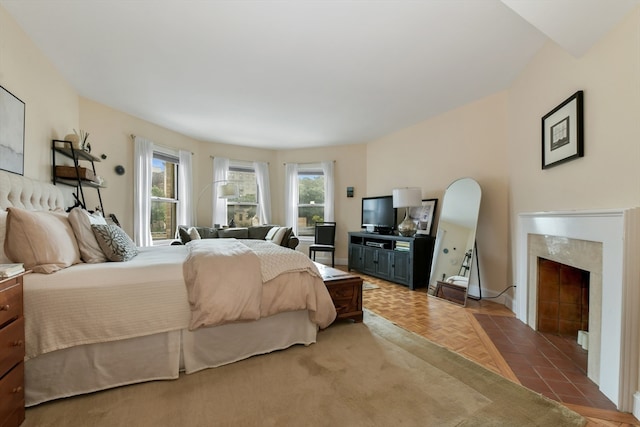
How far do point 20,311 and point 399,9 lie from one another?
285 centimetres

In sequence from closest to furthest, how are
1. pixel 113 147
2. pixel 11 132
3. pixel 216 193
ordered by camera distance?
pixel 11 132
pixel 113 147
pixel 216 193

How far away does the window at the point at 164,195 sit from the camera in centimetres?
464

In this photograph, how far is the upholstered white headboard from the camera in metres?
1.91

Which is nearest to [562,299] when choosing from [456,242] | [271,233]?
[456,242]

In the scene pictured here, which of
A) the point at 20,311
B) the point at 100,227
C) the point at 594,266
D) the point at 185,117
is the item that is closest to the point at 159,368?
the point at 20,311

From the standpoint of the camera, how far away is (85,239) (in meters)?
1.84

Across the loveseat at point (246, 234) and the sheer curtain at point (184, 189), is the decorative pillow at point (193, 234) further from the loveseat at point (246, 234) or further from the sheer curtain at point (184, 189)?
the sheer curtain at point (184, 189)

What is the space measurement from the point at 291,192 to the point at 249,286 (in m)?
4.29

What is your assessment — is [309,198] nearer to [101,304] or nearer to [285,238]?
[285,238]

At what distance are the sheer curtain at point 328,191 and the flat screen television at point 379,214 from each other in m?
0.76

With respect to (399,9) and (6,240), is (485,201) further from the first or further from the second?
(6,240)

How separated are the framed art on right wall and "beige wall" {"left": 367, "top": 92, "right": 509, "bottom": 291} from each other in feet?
3.03

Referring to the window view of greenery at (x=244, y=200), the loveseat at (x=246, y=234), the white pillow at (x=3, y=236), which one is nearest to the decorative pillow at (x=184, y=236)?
the loveseat at (x=246, y=234)

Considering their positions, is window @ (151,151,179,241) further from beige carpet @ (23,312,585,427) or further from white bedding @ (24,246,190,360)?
beige carpet @ (23,312,585,427)
